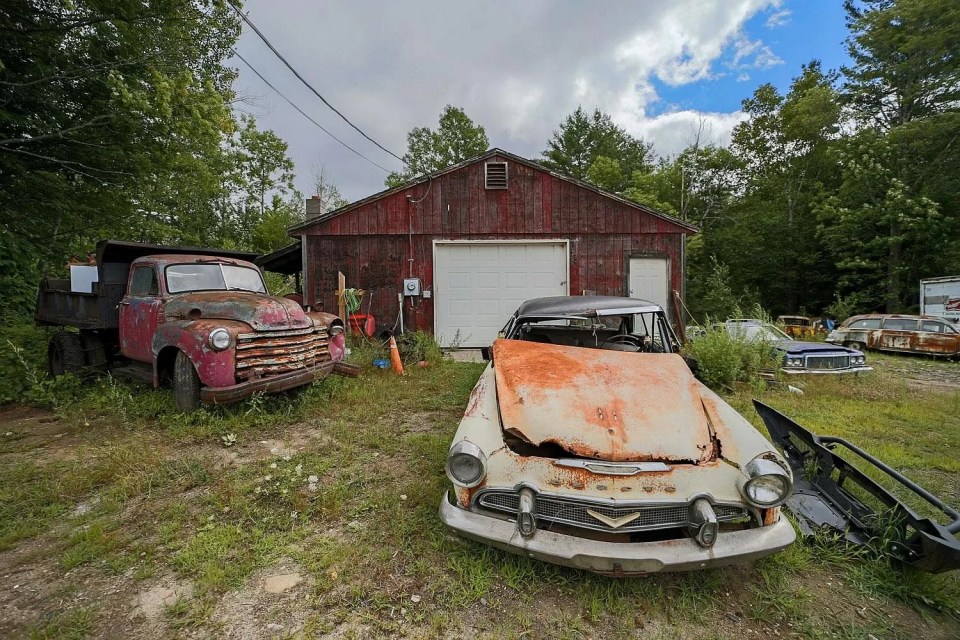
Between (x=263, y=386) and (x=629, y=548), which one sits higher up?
(x=263, y=386)

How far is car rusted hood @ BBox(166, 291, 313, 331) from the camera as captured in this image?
4.24 m

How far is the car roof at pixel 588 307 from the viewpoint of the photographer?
359cm

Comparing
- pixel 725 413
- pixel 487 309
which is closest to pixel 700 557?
pixel 725 413

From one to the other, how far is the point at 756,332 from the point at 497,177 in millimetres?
6176

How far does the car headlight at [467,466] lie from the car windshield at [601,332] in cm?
194

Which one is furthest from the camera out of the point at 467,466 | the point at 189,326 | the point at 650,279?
the point at 650,279

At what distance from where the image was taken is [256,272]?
18.6ft

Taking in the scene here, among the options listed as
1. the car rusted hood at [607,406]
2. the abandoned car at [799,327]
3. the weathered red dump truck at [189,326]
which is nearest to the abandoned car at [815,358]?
the car rusted hood at [607,406]

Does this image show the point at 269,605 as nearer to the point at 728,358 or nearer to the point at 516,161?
the point at 728,358

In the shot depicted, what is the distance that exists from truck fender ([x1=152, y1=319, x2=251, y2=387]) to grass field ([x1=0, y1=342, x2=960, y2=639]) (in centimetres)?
55

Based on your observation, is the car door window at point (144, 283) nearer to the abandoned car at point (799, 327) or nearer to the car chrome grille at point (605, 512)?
the car chrome grille at point (605, 512)

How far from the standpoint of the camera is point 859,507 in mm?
2441

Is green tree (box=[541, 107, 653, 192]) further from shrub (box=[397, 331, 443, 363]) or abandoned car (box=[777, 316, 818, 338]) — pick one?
shrub (box=[397, 331, 443, 363])

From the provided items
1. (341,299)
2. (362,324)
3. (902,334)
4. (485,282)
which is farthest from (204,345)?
(902,334)
